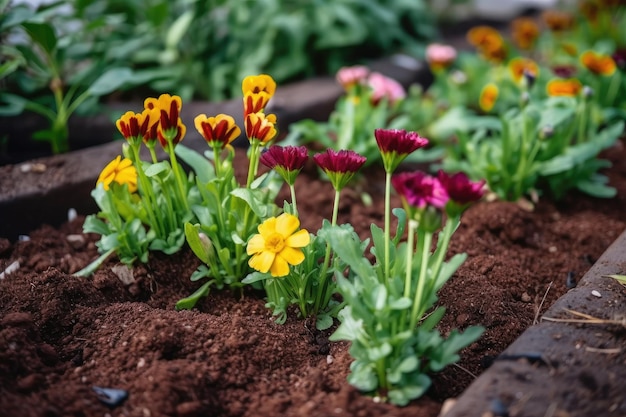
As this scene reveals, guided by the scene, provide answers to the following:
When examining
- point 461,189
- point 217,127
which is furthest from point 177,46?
point 461,189

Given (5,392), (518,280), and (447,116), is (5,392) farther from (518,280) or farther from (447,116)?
(447,116)

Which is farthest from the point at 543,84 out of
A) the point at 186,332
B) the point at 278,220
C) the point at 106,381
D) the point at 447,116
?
the point at 106,381

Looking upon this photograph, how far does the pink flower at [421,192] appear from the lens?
1283 millimetres

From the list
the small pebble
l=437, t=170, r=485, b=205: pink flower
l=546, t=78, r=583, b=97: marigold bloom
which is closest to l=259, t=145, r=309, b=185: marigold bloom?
l=437, t=170, r=485, b=205: pink flower

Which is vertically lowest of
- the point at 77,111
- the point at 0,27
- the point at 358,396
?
the point at 358,396

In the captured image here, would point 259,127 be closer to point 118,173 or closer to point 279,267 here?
point 279,267

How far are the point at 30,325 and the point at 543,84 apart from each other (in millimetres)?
2383

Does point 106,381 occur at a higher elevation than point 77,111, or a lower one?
lower

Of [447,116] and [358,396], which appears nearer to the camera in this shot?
[358,396]

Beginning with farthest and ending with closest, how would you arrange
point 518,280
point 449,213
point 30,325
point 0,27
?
1. point 0,27
2. point 518,280
3. point 30,325
4. point 449,213

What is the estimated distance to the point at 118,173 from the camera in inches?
69.7

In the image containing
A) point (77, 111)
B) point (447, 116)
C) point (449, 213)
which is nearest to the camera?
point (449, 213)

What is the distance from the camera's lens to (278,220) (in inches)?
60.3

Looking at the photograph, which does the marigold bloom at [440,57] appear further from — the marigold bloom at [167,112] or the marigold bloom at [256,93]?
the marigold bloom at [167,112]
